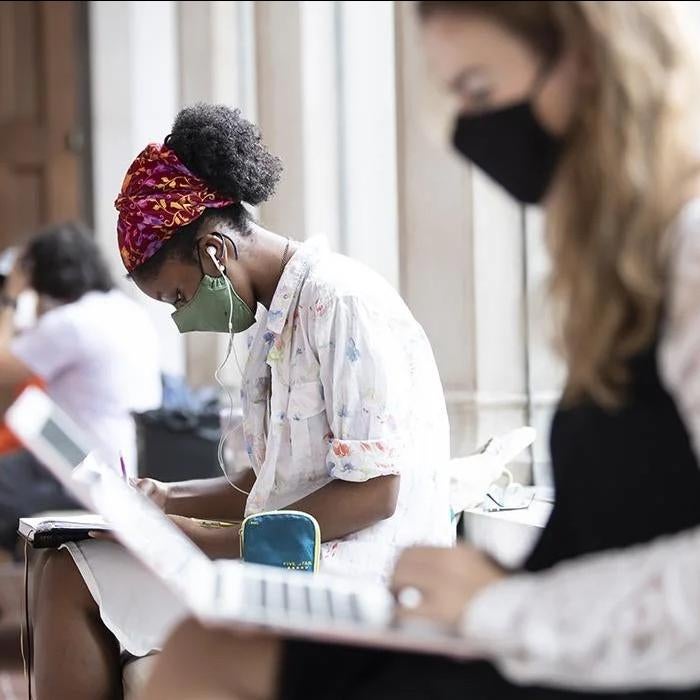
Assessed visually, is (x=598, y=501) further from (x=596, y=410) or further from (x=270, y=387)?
(x=270, y=387)

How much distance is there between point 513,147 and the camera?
3.77 ft

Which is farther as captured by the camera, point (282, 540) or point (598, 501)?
point (282, 540)

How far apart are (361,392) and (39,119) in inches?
146

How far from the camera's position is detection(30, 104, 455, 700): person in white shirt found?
1782 millimetres

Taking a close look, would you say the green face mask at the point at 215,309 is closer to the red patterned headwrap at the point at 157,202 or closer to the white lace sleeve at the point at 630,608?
the red patterned headwrap at the point at 157,202

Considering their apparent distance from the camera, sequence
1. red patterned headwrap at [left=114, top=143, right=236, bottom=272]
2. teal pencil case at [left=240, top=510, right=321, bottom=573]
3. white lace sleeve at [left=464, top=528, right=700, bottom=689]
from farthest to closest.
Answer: red patterned headwrap at [left=114, top=143, right=236, bottom=272], teal pencil case at [left=240, top=510, right=321, bottom=573], white lace sleeve at [left=464, top=528, right=700, bottom=689]

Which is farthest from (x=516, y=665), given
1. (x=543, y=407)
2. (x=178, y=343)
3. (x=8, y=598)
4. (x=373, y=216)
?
(x=178, y=343)

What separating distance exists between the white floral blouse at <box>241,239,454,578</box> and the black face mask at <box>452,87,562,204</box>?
624mm

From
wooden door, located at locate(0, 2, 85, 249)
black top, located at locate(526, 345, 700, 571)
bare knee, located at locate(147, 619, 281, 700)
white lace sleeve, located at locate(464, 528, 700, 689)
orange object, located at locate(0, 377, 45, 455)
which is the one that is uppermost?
wooden door, located at locate(0, 2, 85, 249)

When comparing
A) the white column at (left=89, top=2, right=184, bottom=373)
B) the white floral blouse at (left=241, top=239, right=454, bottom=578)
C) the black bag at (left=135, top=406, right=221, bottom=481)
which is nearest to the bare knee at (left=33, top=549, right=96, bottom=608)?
the white floral blouse at (left=241, top=239, right=454, bottom=578)

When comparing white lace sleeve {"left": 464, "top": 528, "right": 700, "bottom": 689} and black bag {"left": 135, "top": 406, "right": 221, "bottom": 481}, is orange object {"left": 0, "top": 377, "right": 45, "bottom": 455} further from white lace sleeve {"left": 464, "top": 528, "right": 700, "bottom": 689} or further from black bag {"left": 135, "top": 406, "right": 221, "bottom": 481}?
white lace sleeve {"left": 464, "top": 528, "right": 700, "bottom": 689}

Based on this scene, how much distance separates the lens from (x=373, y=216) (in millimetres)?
3812

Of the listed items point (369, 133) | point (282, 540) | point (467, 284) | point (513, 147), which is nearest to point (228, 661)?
point (513, 147)

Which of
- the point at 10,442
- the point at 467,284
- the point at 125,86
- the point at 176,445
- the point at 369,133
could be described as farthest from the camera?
the point at 125,86
